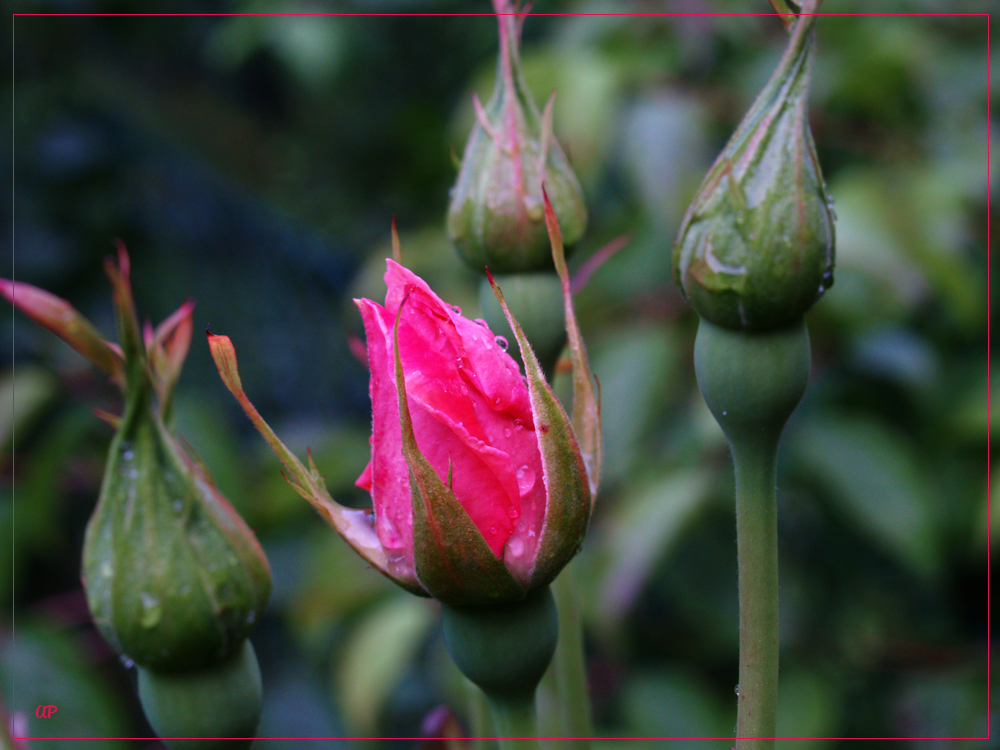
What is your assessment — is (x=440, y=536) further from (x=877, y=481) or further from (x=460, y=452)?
(x=877, y=481)

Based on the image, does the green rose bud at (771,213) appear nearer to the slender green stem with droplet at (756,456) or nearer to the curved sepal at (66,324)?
the slender green stem with droplet at (756,456)

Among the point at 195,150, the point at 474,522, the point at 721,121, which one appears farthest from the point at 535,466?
the point at 195,150

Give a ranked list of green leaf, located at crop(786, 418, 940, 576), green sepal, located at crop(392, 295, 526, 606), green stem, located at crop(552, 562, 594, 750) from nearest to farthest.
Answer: green sepal, located at crop(392, 295, 526, 606), green stem, located at crop(552, 562, 594, 750), green leaf, located at crop(786, 418, 940, 576)

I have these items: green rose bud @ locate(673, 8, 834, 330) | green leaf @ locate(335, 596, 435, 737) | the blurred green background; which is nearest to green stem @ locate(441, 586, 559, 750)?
green rose bud @ locate(673, 8, 834, 330)

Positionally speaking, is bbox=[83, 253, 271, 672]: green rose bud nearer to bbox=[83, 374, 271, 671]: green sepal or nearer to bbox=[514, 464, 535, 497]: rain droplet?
bbox=[83, 374, 271, 671]: green sepal

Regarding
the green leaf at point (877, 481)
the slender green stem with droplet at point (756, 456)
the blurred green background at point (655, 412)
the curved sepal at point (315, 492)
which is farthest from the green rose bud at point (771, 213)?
the green leaf at point (877, 481)

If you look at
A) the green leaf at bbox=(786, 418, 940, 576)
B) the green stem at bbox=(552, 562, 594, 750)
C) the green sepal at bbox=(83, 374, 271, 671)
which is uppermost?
the green sepal at bbox=(83, 374, 271, 671)

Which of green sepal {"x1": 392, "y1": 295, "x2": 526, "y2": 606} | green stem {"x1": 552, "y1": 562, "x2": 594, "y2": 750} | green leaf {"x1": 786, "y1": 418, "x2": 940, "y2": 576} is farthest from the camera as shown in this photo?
green leaf {"x1": 786, "y1": 418, "x2": 940, "y2": 576}
